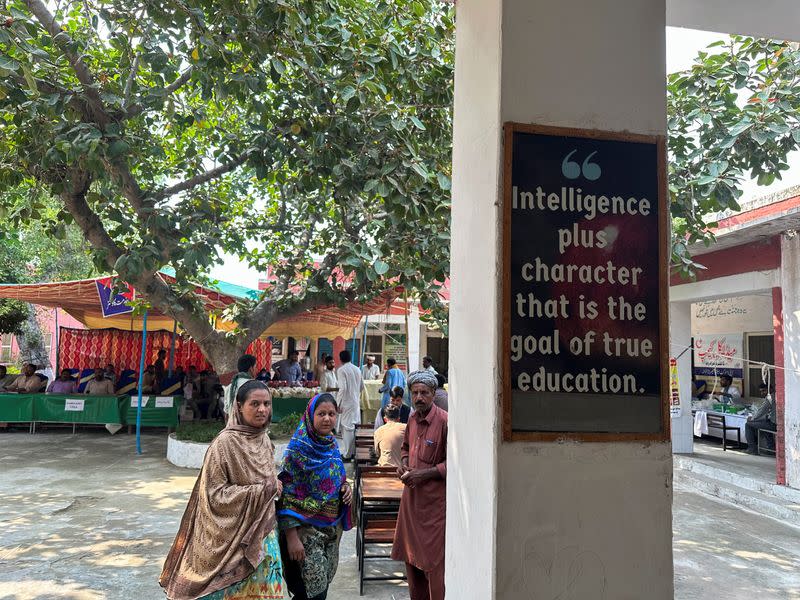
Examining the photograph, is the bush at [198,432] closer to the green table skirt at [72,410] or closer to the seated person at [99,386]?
the green table skirt at [72,410]

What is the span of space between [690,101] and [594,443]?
5473mm

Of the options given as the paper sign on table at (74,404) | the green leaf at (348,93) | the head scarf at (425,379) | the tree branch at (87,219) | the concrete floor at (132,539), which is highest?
the green leaf at (348,93)

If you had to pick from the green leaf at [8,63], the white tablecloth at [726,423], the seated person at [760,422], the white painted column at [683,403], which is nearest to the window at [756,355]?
the white tablecloth at [726,423]

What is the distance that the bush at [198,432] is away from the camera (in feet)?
29.2

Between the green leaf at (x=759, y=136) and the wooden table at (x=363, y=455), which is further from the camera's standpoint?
the wooden table at (x=363, y=455)

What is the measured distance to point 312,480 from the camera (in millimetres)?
3215

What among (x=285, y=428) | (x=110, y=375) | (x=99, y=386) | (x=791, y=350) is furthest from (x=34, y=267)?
(x=791, y=350)

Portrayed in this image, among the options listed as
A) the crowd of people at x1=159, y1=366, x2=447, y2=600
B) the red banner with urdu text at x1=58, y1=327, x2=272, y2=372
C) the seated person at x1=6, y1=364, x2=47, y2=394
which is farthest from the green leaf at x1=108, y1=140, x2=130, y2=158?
the red banner with urdu text at x1=58, y1=327, x2=272, y2=372

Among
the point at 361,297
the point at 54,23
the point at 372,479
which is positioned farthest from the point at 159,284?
the point at 372,479

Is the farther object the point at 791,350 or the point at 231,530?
the point at 791,350

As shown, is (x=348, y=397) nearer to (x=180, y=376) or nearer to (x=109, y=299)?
(x=109, y=299)

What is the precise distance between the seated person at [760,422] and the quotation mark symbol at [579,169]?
9918 mm

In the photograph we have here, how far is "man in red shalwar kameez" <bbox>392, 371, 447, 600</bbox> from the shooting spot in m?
3.26

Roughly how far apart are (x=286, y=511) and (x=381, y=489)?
1385 mm
